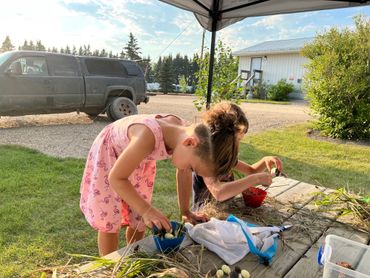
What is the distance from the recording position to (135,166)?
1274 mm

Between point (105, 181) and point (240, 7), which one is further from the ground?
point (240, 7)

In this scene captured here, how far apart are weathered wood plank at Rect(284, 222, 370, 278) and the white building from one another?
20.9 m

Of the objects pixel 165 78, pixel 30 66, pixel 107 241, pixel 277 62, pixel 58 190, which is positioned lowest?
pixel 58 190

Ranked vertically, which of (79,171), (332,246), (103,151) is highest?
(103,151)

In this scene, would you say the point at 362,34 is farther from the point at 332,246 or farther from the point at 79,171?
the point at 332,246

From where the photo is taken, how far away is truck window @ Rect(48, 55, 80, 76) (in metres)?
7.00

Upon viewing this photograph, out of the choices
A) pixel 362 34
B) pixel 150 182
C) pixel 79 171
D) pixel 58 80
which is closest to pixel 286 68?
pixel 362 34

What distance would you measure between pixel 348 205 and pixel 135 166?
53.4 inches

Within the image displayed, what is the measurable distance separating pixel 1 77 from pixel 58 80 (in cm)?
114

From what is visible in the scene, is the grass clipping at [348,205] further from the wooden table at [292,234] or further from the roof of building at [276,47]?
the roof of building at [276,47]

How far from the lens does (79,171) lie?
406cm

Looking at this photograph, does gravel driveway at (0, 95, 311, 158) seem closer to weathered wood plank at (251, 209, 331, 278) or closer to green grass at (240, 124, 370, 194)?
green grass at (240, 124, 370, 194)

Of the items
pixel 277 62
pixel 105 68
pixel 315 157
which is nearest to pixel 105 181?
pixel 315 157

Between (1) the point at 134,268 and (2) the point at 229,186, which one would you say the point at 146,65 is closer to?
(2) the point at 229,186
